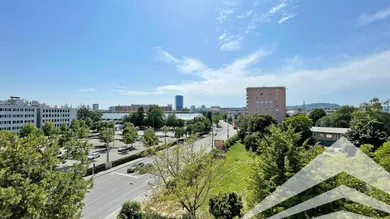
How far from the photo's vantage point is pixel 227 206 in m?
9.27

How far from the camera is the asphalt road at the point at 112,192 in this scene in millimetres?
11594

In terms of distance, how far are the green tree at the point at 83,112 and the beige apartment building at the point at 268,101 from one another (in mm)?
50499

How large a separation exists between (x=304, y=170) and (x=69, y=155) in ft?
21.8

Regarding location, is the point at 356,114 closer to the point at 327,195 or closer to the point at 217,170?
the point at 217,170

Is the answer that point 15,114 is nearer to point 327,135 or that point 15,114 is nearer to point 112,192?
point 112,192

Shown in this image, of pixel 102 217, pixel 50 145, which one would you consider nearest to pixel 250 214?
pixel 50 145

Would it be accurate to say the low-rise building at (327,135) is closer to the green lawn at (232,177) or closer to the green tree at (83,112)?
the green lawn at (232,177)

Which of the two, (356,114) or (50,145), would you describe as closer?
(50,145)

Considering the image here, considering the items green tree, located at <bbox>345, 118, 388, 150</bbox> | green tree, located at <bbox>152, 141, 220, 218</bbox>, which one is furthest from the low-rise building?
green tree, located at <bbox>152, 141, 220, 218</bbox>

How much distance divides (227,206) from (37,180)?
25.1 ft

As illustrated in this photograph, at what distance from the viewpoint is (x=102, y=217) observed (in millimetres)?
10945

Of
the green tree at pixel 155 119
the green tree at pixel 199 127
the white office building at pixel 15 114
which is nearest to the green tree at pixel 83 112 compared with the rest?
the white office building at pixel 15 114

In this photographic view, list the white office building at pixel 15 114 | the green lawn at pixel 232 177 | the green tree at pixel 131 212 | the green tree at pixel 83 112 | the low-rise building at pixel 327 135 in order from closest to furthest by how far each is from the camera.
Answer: the green tree at pixel 131 212
the green lawn at pixel 232 177
the low-rise building at pixel 327 135
the white office building at pixel 15 114
the green tree at pixel 83 112

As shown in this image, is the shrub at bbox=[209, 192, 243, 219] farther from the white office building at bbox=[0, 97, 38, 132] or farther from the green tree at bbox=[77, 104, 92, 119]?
the green tree at bbox=[77, 104, 92, 119]
